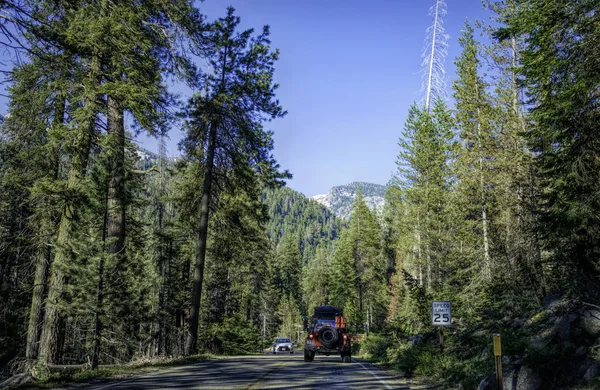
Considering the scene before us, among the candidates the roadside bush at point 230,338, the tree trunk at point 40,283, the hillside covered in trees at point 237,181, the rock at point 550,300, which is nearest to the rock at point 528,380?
the hillside covered in trees at point 237,181

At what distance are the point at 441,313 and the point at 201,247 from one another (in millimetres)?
12347

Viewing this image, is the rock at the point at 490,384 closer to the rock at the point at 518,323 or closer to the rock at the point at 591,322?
the rock at the point at 591,322

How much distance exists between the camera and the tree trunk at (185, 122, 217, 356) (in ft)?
63.6

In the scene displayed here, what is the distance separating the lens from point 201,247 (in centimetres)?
2069

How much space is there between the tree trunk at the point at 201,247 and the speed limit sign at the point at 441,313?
11.6 m

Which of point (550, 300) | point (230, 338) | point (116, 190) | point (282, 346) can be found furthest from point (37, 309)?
point (230, 338)

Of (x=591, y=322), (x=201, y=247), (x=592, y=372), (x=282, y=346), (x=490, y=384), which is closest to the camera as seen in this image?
(x=592, y=372)

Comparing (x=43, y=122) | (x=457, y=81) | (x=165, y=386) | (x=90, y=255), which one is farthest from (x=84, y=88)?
(x=457, y=81)

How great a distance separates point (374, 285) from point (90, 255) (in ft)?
172

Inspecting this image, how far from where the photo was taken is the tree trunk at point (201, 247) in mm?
19391

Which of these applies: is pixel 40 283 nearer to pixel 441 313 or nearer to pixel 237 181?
pixel 237 181

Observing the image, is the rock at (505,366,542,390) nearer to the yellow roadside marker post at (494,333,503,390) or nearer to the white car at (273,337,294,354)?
the yellow roadside marker post at (494,333,503,390)

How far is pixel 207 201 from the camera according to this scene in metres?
21.4

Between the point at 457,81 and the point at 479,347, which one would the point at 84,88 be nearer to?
the point at 479,347
